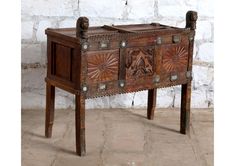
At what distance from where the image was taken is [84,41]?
8.46ft

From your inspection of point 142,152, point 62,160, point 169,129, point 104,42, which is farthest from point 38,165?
point 169,129

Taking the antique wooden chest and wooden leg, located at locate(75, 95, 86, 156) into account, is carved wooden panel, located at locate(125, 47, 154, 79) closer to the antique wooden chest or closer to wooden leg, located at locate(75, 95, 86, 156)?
the antique wooden chest

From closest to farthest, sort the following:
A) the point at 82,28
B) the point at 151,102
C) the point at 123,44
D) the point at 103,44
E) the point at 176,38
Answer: the point at 82,28 < the point at 103,44 < the point at 123,44 < the point at 176,38 < the point at 151,102

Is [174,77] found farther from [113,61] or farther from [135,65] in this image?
[113,61]

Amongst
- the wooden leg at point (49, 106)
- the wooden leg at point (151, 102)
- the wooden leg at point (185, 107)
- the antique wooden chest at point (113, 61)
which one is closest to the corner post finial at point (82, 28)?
the antique wooden chest at point (113, 61)

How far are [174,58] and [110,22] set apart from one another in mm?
985

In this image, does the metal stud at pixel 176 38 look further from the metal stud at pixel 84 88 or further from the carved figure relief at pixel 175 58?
the metal stud at pixel 84 88

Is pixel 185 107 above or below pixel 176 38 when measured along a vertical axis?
below

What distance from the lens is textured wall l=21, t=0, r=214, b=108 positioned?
3.76 metres

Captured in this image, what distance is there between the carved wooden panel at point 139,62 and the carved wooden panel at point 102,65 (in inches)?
4.1

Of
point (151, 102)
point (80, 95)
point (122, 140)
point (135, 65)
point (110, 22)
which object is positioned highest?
point (110, 22)

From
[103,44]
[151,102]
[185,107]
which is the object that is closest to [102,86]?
[103,44]

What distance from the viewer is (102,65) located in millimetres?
2709
